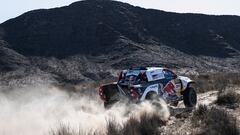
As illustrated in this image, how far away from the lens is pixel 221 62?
60844 mm

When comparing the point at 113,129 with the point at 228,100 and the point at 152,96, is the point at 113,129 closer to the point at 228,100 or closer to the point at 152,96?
the point at 152,96

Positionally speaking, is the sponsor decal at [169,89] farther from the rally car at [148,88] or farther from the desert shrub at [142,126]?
the desert shrub at [142,126]

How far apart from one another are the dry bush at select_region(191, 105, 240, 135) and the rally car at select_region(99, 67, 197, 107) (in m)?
2.47

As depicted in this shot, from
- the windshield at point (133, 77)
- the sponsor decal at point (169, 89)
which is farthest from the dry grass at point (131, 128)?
the sponsor decal at point (169, 89)

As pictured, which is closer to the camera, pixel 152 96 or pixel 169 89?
pixel 152 96

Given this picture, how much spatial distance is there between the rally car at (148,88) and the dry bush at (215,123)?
8.11 ft

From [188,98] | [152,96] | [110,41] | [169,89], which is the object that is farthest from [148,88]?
[110,41]

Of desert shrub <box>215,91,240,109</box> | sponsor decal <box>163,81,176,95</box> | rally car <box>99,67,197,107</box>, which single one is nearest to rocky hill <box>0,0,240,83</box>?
rally car <box>99,67,197,107</box>

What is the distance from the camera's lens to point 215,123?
38.2 ft

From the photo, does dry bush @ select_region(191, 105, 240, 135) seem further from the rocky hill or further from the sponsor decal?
the rocky hill

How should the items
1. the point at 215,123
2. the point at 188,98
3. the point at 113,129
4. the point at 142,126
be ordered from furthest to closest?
the point at 188,98, the point at 142,126, the point at 215,123, the point at 113,129

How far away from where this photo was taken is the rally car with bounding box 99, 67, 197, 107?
1573cm

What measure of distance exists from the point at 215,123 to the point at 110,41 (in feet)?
177

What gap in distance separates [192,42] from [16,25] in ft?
84.4
